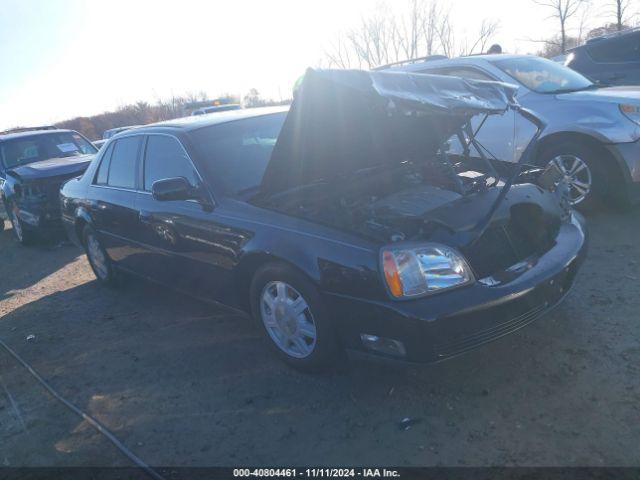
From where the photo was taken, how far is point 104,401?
3660 millimetres

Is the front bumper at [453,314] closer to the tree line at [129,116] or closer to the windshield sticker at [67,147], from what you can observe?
the windshield sticker at [67,147]

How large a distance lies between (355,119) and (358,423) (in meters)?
1.94

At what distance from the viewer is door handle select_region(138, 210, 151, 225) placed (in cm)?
463

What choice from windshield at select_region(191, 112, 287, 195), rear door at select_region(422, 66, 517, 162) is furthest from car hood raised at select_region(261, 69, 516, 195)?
rear door at select_region(422, 66, 517, 162)

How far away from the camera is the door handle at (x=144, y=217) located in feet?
15.2

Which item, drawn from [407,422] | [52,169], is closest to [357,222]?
[407,422]

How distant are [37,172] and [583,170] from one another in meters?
7.51

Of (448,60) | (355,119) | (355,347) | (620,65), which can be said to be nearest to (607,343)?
(355,347)

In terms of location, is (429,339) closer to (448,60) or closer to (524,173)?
(524,173)

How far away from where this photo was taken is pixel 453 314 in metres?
2.85

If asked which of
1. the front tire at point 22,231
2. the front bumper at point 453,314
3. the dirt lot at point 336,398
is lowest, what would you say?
the dirt lot at point 336,398

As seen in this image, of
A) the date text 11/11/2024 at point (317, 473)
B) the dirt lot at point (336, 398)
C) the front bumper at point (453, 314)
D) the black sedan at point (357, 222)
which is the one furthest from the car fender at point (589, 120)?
the date text 11/11/2024 at point (317, 473)

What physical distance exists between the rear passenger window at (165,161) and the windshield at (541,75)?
13.0 feet

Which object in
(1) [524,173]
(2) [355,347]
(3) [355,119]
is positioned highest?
(3) [355,119]
